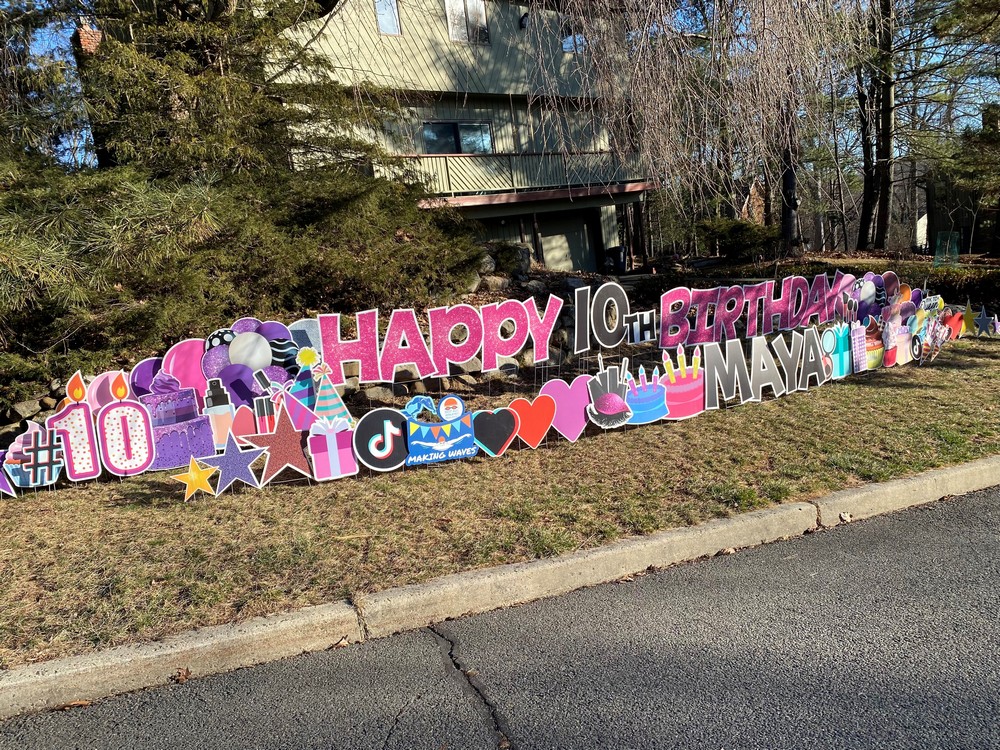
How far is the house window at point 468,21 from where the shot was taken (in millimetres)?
17031

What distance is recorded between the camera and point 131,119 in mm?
7285

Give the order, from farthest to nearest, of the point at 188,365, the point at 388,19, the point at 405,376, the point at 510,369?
the point at 388,19 < the point at 510,369 < the point at 405,376 < the point at 188,365

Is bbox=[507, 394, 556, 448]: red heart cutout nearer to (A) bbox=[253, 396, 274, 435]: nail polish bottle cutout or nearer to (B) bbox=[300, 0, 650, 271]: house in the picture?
(A) bbox=[253, 396, 274, 435]: nail polish bottle cutout

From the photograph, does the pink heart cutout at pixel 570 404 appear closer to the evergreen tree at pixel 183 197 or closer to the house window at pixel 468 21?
the evergreen tree at pixel 183 197

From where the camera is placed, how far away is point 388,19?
1598 cm

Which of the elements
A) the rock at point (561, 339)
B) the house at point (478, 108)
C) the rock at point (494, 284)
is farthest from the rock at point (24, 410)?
the house at point (478, 108)

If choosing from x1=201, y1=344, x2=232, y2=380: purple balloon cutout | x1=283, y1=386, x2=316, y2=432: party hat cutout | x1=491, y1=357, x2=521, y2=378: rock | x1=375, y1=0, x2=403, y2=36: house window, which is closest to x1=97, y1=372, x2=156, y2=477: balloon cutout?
x1=201, y1=344, x2=232, y2=380: purple balloon cutout

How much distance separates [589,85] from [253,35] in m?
3.96

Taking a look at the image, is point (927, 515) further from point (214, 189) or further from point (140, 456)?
point (214, 189)

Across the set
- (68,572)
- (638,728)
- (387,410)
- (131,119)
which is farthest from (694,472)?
(131,119)

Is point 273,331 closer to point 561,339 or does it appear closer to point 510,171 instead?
point 561,339

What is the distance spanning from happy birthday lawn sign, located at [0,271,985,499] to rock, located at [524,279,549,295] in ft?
9.19

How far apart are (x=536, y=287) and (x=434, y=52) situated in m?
8.79

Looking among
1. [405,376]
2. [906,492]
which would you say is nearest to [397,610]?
[906,492]
